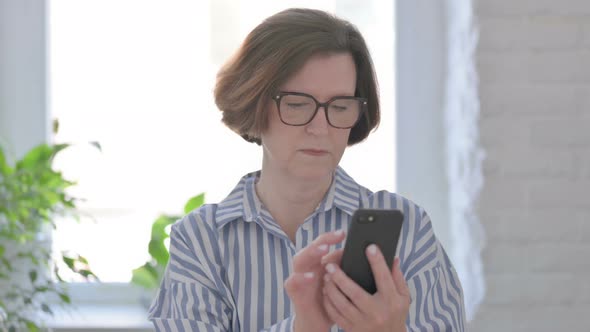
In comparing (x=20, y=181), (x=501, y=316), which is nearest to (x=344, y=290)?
(x=501, y=316)

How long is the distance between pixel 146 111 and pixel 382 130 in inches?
27.6

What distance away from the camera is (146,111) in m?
2.46

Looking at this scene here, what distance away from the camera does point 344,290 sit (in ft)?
3.21

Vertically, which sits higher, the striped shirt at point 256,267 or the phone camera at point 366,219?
the phone camera at point 366,219

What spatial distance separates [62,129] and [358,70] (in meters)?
1.43

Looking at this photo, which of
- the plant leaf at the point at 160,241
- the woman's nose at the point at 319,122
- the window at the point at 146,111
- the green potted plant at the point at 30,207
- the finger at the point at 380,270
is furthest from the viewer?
the window at the point at 146,111

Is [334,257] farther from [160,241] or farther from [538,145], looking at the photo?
[160,241]

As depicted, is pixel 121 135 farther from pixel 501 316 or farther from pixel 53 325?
pixel 501 316

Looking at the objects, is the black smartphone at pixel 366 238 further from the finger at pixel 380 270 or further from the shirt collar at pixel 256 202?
the shirt collar at pixel 256 202

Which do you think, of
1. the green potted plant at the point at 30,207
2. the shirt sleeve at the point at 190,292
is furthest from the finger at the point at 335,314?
the green potted plant at the point at 30,207

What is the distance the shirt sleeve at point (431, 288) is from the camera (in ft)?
3.90

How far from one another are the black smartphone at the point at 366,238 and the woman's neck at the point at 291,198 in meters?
0.28

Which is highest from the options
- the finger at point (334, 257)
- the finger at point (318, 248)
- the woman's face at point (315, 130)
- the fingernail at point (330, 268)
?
the woman's face at point (315, 130)

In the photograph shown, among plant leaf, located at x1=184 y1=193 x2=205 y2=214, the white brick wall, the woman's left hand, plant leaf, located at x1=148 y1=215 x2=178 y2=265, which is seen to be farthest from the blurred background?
the woman's left hand
